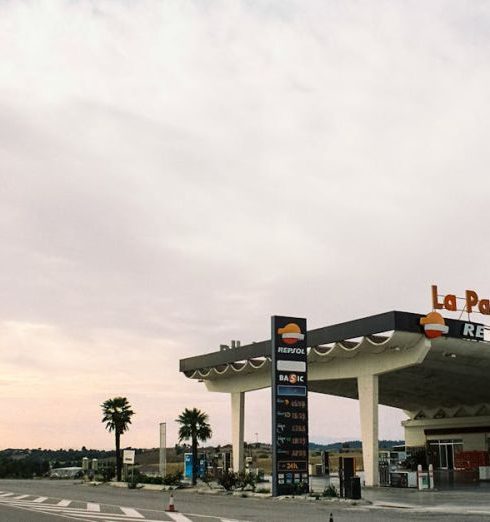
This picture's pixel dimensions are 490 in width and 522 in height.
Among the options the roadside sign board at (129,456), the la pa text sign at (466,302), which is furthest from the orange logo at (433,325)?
the roadside sign board at (129,456)

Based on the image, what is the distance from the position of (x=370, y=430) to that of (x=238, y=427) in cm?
1654

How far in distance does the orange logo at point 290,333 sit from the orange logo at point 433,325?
7.66m

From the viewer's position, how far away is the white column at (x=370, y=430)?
45.4 metres

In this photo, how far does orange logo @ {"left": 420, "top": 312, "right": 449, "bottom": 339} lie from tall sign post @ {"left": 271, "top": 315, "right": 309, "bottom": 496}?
7351 mm

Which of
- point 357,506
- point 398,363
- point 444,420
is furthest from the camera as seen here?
point 444,420

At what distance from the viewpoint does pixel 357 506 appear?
32.3m

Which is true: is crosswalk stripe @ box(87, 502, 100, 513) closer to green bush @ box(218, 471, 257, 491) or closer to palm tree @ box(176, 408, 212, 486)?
green bush @ box(218, 471, 257, 491)

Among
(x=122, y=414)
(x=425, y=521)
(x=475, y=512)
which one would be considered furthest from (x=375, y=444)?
(x=122, y=414)

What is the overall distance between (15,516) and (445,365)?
3339cm

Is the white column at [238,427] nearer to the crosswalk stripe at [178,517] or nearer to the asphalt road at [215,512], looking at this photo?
the asphalt road at [215,512]

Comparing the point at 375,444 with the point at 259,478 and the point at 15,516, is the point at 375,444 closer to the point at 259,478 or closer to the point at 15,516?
the point at 259,478

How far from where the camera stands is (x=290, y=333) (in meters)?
39.8

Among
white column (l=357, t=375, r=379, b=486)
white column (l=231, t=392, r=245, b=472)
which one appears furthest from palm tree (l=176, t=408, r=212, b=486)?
white column (l=357, t=375, r=379, b=486)

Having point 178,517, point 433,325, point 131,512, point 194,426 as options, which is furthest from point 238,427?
point 178,517
